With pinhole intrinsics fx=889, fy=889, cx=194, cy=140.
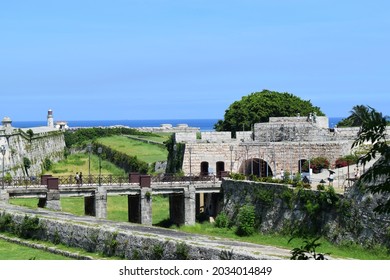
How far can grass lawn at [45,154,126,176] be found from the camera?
75.0 meters

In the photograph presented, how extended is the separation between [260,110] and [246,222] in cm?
3634

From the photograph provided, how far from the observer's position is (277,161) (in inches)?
2405

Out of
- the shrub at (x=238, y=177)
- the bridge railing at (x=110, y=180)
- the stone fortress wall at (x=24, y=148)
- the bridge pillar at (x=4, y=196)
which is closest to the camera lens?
the bridge pillar at (x=4, y=196)

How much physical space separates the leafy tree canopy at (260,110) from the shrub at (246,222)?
33682mm

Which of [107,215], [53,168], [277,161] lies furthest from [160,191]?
[53,168]

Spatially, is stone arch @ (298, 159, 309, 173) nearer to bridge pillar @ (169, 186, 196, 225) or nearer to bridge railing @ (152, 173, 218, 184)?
bridge railing @ (152, 173, 218, 184)

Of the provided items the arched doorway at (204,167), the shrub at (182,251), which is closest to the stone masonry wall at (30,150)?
the arched doorway at (204,167)

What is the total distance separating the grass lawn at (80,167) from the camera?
246 ft

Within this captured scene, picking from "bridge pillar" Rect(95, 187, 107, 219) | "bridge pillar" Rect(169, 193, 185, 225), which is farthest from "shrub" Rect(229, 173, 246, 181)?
"bridge pillar" Rect(95, 187, 107, 219)

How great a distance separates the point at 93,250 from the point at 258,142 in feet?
111

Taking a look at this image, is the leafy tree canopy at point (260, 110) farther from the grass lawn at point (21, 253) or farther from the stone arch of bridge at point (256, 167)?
the grass lawn at point (21, 253)

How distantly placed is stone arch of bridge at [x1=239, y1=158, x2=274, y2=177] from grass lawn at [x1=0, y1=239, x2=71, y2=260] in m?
30.7
